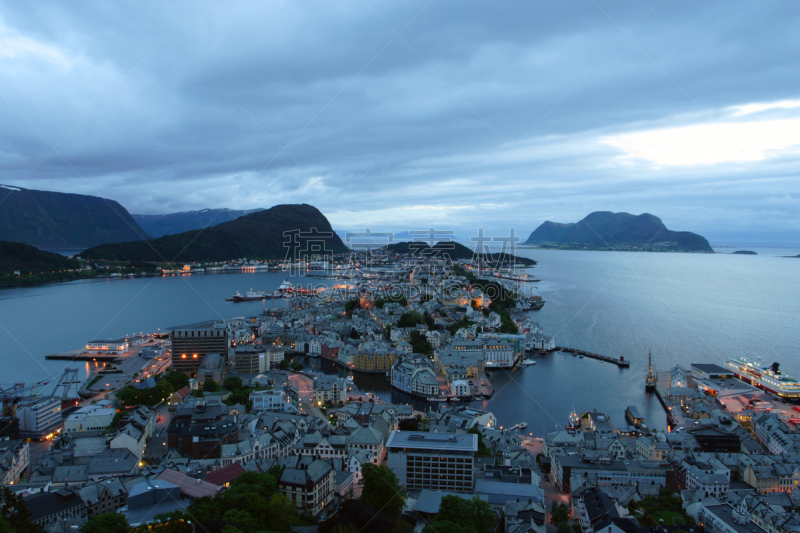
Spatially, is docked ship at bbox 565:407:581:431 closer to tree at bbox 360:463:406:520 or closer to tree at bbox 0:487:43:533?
tree at bbox 360:463:406:520

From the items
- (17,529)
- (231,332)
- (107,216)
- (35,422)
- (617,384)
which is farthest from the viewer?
(107,216)

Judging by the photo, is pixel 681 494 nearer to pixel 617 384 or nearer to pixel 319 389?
pixel 617 384

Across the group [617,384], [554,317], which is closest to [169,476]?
[617,384]

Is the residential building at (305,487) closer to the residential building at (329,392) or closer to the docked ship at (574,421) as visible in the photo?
the residential building at (329,392)

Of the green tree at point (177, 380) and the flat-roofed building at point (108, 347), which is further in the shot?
the flat-roofed building at point (108, 347)

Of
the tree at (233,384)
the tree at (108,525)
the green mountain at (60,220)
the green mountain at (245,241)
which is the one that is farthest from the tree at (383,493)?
the green mountain at (60,220)

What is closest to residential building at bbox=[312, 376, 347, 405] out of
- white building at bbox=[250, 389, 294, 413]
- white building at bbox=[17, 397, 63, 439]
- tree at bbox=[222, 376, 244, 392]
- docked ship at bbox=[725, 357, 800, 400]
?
white building at bbox=[250, 389, 294, 413]
